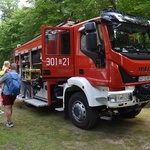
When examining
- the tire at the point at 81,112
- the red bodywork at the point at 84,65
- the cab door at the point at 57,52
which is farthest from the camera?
the cab door at the point at 57,52

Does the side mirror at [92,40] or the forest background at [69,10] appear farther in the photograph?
the forest background at [69,10]

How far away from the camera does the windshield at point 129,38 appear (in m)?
5.54

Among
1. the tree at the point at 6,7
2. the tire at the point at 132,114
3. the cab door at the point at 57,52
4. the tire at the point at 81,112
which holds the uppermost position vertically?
the tree at the point at 6,7

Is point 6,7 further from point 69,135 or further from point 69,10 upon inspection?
point 69,135

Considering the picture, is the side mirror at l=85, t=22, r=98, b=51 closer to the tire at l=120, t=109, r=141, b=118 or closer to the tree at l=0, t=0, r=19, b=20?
the tire at l=120, t=109, r=141, b=118

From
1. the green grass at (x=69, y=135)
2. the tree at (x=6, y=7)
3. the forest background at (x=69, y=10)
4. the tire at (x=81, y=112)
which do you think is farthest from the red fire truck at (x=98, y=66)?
the tree at (x=6, y=7)

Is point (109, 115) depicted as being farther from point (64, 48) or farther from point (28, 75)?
point (28, 75)

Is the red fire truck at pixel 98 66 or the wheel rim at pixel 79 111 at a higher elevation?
the red fire truck at pixel 98 66

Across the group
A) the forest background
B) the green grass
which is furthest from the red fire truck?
the forest background

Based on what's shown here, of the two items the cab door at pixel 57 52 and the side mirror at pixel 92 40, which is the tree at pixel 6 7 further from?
the side mirror at pixel 92 40

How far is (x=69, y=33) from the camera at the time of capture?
6707 mm

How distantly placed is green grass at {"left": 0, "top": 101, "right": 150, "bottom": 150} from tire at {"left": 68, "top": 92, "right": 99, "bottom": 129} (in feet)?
0.58

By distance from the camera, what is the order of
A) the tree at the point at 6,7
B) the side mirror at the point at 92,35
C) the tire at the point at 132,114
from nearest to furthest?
the side mirror at the point at 92,35
the tire at the point at 132,114
the tree at the point at 6,7

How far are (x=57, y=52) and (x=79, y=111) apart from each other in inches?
72.0
